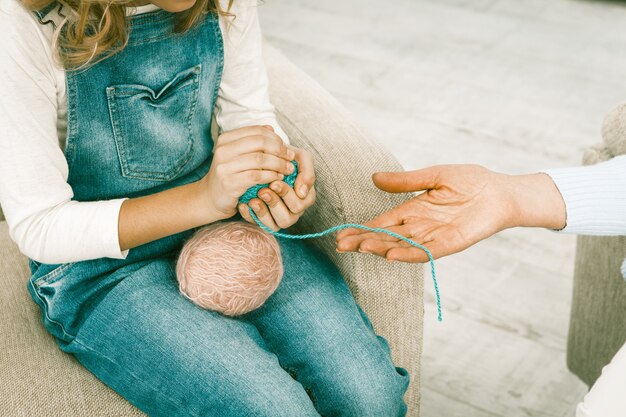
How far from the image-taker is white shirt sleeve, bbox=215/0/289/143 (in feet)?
3.59

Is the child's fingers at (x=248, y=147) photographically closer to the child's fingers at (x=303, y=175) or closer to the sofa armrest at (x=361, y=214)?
the child's fingers at (x=303, y=175)

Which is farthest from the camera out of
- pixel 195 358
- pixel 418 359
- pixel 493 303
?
pixel 493 303

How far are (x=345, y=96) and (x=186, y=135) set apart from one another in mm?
1436

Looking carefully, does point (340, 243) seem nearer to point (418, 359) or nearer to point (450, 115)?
point (418, 359)

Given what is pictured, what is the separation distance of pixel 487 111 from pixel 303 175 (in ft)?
4.96

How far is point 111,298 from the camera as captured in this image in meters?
0.95

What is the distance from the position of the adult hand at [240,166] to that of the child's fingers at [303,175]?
0.11 ft

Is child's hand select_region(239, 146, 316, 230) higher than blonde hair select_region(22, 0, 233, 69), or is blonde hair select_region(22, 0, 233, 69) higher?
blonde hair select_region(22, 0, 233, 69)

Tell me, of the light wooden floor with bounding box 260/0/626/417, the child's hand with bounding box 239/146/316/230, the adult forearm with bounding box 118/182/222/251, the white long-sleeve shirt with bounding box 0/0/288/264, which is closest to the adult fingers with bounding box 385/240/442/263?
the child's hand with bounding box 239/146/316/230

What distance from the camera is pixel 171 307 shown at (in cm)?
94

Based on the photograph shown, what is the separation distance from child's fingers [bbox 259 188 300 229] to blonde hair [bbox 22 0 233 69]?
263mm

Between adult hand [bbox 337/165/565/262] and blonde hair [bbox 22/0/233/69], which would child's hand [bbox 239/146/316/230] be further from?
blonde hair [bbox 22/0/233/69]

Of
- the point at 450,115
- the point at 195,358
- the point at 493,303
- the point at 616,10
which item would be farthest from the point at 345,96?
the point at 195,358

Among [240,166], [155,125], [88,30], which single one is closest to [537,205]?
[240,166]
